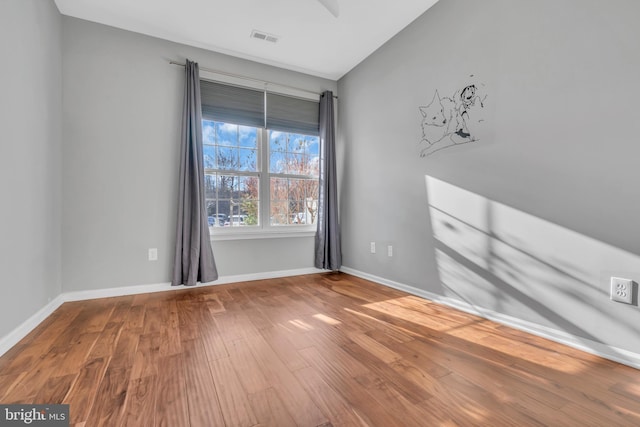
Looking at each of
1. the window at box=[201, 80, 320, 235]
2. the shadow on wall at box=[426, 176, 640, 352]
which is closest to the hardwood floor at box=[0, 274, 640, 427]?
the shadow on wall at box=[426, 176, 640, 352]

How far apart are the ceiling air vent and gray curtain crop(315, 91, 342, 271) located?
97cm

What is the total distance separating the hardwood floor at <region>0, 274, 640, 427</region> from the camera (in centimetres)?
112

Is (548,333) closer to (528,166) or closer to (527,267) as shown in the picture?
(527,267)

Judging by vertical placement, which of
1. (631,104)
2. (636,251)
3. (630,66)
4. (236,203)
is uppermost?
→ (630,66)

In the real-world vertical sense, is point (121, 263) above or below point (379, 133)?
below

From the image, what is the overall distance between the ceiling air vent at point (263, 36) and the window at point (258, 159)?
1.90 feet

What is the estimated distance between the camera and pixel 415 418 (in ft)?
3.57

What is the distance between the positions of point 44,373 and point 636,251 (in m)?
3.05

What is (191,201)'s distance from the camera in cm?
293

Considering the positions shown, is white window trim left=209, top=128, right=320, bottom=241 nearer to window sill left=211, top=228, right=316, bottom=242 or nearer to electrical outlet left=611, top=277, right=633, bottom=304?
window sill left=211, top=228, right=316, bottom=242

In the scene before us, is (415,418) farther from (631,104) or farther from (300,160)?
(300,160)

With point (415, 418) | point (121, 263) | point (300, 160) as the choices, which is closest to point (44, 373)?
point (121, 263)

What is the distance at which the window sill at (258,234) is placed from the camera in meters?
3.17

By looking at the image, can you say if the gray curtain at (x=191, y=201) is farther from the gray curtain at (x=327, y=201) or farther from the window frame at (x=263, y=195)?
the gray curtain at (x=327, y=201)
